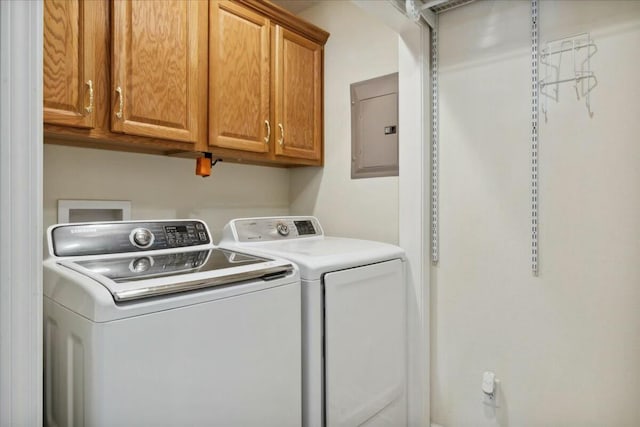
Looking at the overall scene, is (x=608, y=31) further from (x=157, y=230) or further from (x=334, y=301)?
(x=157, y=230)

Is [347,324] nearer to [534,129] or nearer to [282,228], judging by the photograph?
[282,228]

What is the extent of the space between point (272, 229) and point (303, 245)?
0.25 m

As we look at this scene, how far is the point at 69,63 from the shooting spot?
4.37 ft

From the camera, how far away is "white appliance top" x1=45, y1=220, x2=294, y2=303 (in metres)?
1.02

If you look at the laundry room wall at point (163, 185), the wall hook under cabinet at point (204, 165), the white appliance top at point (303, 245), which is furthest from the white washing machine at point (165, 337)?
the wall hook under cabinet at point (204, 165)

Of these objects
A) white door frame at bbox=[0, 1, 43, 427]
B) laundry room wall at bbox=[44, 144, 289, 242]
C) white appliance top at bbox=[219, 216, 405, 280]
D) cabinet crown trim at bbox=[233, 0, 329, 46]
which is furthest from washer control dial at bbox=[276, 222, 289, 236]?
white door frame at bbox=[0, 1, 43, 427]

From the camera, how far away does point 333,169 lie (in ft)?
7.77

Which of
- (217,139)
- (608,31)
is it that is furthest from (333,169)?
(608,31)

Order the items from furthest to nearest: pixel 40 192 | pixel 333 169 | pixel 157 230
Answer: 1. pixel 333 169
2. pixel 157 230
3. pixel 40 192

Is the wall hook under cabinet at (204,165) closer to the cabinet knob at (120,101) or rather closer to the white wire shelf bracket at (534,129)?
the cabinet knob at (120,101)

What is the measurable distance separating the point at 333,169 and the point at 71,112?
143cm

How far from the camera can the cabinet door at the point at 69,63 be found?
1.28 meters

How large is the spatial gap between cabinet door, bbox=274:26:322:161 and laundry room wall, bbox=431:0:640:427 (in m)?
0.78

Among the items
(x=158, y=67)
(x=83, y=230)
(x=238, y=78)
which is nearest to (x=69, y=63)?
(x=158, y=67)
